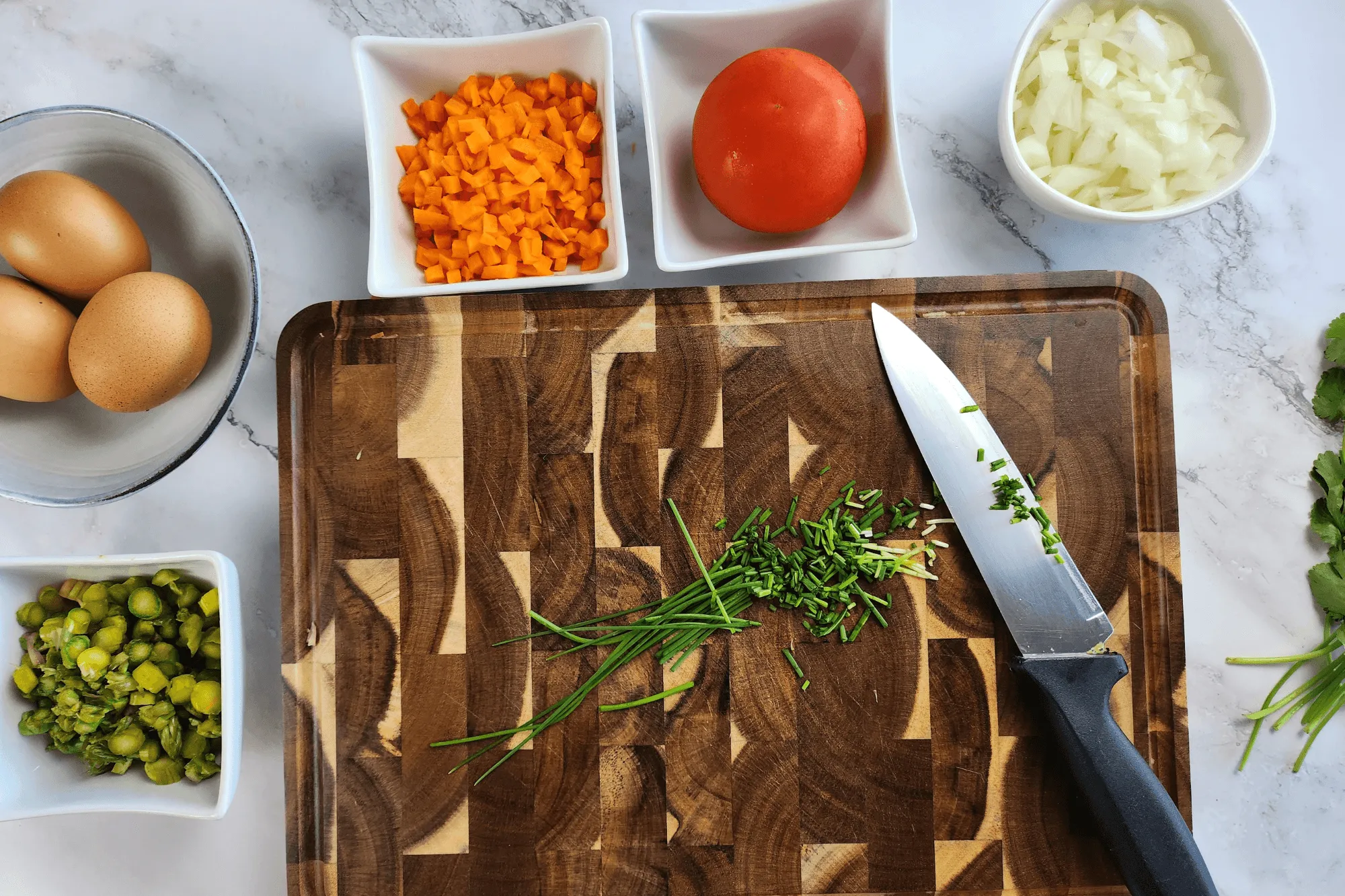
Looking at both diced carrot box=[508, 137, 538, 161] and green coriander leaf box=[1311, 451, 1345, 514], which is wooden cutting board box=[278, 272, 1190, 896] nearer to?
diced carrot box=[508, 137, 538, 161]

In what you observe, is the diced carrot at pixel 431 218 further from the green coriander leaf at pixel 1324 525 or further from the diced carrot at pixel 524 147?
the green coriander leaf at pixel 1324 525

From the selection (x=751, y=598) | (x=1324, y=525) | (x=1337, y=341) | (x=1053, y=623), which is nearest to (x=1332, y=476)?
(x=1324, y=525)

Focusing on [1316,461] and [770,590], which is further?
[1316,461]

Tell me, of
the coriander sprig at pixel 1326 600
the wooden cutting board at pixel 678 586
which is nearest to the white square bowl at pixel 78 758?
the wooden cutting board at pixel 678 586

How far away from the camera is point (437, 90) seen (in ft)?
3.38

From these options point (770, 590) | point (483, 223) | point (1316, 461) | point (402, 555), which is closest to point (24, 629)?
point (402, 555)

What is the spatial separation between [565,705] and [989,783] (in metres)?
0.52

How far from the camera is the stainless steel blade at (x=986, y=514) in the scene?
941 millimetres

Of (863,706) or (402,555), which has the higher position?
(402,555)

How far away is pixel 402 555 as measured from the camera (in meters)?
0.99

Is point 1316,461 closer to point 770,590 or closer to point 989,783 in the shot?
point 989,783

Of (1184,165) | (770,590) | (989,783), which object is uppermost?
(1184,165)

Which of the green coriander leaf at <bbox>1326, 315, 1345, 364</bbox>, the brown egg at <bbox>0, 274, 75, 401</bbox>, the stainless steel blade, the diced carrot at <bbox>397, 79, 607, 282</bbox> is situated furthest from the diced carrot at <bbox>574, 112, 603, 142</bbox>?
the green coriander leaf at <bbox>1326, 315, 1345, 364</bbox>

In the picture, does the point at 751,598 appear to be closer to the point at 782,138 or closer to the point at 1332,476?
the point at 782,138
